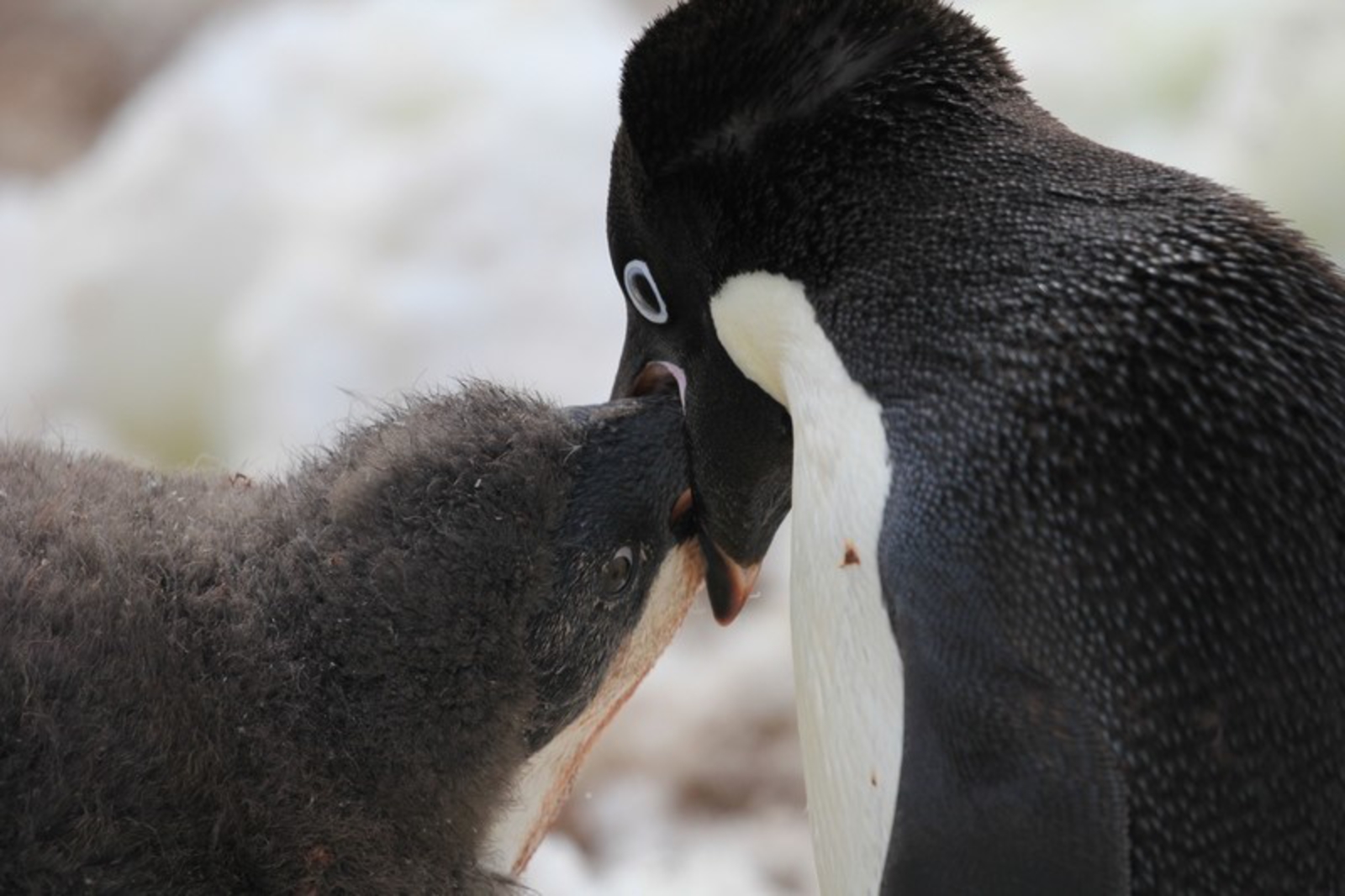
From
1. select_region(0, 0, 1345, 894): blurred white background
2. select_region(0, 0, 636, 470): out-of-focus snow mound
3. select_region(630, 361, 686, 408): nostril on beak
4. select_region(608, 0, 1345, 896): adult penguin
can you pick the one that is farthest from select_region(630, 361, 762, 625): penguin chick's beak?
select_region(0, 0, 636, 470): out-of-focus snow mound

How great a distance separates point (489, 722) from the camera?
1285 mm

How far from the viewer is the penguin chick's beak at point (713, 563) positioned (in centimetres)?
139

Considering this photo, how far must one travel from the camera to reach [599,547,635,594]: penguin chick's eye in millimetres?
1348

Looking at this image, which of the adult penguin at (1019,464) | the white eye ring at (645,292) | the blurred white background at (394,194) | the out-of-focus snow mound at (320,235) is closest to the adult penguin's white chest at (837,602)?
the adult penguin at (1019,464)

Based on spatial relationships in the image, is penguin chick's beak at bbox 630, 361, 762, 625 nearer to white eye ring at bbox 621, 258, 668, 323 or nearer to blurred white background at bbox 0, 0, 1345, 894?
white eye ring at bbox 621, 258, 668, 323

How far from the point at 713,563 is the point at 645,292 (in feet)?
0.63

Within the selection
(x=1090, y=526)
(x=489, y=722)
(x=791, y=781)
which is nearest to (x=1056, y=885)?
(x=1090, y=526)

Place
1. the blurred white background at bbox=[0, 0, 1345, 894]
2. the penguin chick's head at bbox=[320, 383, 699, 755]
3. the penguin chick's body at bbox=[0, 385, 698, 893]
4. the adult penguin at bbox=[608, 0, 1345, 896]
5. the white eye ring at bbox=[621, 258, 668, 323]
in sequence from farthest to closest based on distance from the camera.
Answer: the blurred white background at bbox=[0, 0, 1345, 894] < the white eye ring at bbox=[621, 258, 668, 323] < the penguin chick's head at bbox=[320, 383, 699, 755] < the penguin chick's body at bbox=[0, 385, 698, 893] < the adult penguin at bbox=[608, 0, 1345, 896]

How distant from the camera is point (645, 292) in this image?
1382mm

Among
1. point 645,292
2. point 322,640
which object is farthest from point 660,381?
point 322,640

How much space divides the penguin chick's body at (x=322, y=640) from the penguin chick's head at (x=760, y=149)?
0.22ft

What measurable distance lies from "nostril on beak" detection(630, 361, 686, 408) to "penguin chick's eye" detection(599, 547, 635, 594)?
109 mm

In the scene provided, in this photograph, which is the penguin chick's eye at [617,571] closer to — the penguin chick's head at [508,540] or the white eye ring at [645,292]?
the penguin chick's head at [508,540]

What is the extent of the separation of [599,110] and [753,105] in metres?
1.74
